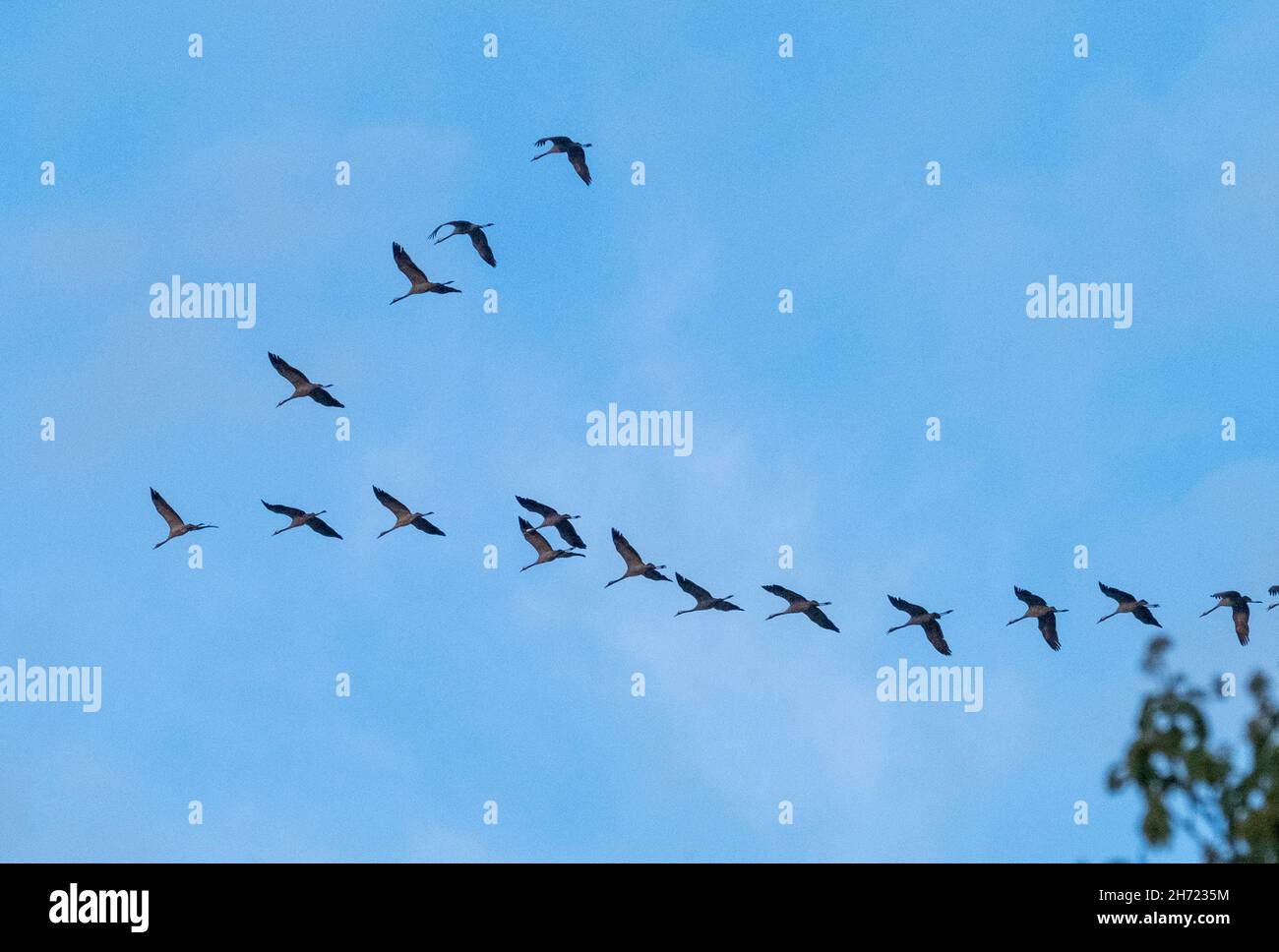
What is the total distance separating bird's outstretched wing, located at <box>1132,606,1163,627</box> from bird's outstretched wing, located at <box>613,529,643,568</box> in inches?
424

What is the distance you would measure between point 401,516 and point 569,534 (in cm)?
467

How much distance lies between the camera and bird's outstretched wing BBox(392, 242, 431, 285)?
46.3 metres

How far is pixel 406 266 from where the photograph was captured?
152 ft

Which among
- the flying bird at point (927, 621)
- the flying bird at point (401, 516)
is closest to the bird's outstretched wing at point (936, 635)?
the flying bird at point (927, 621)

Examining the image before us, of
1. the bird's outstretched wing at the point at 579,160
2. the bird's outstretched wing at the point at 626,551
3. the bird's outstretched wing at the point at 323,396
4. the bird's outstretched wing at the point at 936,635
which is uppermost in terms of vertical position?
the bird's outstretched wing at the point at 579,160

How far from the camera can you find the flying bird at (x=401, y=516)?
48.4 m

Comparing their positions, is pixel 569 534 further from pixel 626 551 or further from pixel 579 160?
pixel 579 160

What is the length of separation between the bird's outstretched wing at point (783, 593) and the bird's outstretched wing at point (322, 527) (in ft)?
31.4

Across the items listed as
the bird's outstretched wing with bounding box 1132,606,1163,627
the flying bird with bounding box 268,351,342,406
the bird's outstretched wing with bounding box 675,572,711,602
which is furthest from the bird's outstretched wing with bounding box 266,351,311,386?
the bird's outstretched wing with bounding box 1132,606,1163,627
